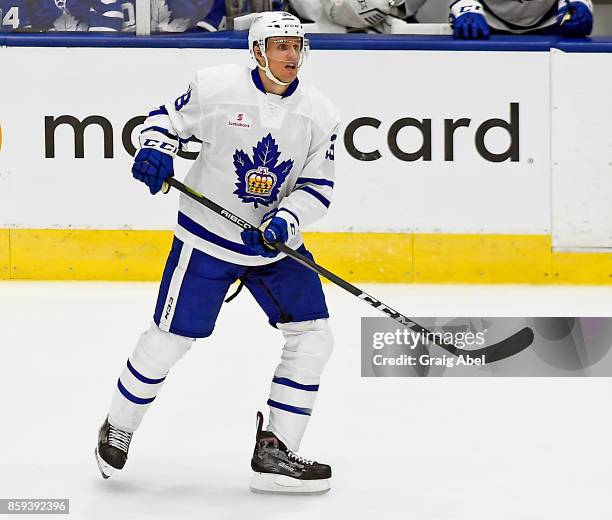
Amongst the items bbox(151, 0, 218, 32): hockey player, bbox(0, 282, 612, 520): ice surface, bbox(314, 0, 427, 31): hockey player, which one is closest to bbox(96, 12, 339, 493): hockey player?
bbox(0, 282, 612, 520): ice surface

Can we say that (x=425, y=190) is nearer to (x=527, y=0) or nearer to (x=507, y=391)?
(x=527, y=0)

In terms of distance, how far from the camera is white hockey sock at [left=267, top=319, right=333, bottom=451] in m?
3.00

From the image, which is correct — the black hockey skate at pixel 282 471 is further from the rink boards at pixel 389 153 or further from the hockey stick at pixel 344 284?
the rink boards at pixel 389 153

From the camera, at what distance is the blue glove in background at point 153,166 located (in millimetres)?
2891

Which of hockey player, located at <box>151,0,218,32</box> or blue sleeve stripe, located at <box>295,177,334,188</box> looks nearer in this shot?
blue sleeve stripe, located at <box>295,177,334,188</box>

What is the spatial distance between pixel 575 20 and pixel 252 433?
3219mm

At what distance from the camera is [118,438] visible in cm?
299

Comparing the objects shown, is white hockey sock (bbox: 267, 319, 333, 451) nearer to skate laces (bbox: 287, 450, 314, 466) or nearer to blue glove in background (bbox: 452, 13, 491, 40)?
skate laces (bbox: 287, 450, 314, 466)

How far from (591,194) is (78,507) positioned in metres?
3.40

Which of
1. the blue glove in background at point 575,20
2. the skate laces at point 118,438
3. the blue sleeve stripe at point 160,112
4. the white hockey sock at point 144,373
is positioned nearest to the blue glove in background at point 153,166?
the blue sleeve stripe at point 160,112

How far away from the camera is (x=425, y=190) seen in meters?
5.58

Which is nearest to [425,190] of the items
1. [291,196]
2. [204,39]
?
[204,39]

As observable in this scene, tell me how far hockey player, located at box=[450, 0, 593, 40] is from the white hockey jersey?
2.81 metres

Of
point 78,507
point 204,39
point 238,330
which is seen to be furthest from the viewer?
point 204,39
